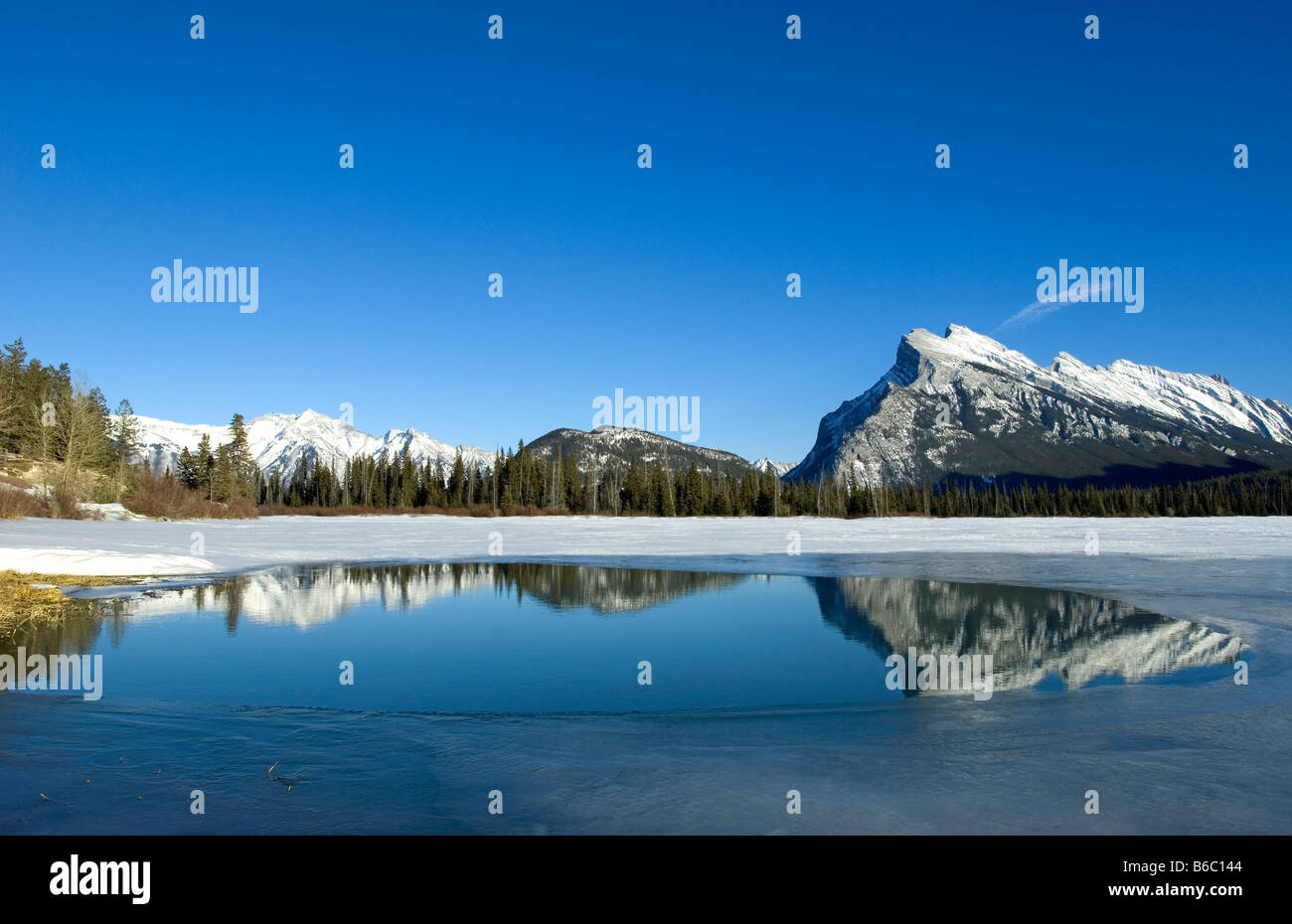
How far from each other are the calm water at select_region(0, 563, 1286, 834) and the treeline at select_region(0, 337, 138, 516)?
1672 inches

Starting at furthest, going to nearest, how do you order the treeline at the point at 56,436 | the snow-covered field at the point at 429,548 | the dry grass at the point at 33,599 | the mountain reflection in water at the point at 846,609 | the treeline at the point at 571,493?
the treeline at the point at 571,493
the treeline at the point at 56,436
the snow-covered field at the point at 429,548
the dry grass at the point at 33,599
the mountain reflection in water at the point at 846,609

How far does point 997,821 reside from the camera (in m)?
4.97

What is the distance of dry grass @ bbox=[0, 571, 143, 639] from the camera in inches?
512

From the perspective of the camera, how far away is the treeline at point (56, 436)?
52438 millimetres

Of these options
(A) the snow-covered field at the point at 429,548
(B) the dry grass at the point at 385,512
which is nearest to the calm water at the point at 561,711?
(A) the snow-covered field at the point at 429,548

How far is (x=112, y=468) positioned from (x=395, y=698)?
2943 inches

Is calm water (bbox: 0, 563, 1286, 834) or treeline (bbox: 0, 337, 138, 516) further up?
treeline (bbox: 0, 337, 138, 516)

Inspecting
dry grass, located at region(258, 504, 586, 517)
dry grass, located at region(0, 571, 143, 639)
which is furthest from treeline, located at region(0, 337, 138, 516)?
dry grass, located at region(0, 571, 143, 639)

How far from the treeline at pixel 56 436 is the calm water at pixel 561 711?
42471mm

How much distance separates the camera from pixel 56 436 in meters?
57.8

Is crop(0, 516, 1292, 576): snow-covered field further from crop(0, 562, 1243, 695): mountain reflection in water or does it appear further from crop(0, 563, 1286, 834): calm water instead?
crop(0, 563, 1286, 834): calm water

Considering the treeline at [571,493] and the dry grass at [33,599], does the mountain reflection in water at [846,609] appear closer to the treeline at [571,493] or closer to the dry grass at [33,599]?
the dry grass at [33,599]

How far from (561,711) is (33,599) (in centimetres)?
1280
